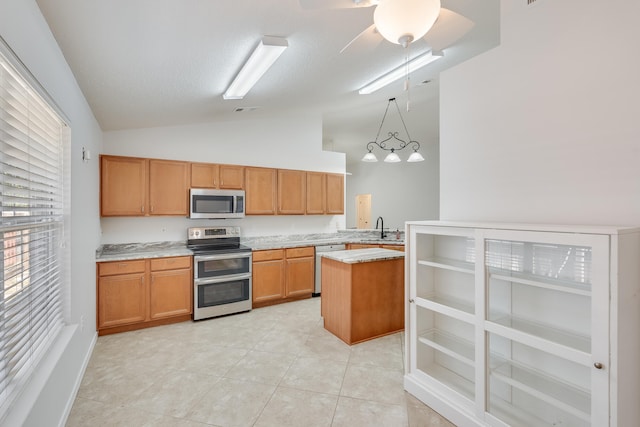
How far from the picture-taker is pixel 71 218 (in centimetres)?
220

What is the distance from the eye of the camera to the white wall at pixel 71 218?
1.34 m

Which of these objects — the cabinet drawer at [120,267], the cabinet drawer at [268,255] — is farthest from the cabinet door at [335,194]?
the cabinet drawer at [120,267]

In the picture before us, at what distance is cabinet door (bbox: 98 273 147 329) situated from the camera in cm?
327

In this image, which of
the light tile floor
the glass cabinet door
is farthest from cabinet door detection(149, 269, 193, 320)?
the glass cabinet door

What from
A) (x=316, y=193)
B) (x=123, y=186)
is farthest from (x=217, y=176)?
(x=316, y=193)

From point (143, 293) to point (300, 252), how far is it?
2.13 metres

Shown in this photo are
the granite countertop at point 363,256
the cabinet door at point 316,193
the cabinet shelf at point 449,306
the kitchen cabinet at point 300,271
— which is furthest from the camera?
the cabinet door at point 316,193

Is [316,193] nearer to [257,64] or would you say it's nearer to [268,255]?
[268,255]

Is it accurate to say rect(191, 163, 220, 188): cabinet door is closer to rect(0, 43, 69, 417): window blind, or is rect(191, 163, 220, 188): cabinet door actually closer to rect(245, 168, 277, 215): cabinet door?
rect(245, 168, 277, 215): cabinet door

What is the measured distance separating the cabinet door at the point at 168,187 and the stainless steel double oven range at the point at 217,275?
414mm

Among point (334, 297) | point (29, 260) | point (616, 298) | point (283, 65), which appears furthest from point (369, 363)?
point (283, 65)

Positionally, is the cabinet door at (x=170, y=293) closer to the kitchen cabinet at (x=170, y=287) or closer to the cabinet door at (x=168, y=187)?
the kitchen cabinet at (x=170, y=287)

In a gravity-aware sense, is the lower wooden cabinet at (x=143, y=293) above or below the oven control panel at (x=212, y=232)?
below

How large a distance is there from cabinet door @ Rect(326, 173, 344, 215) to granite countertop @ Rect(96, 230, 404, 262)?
52 cm
